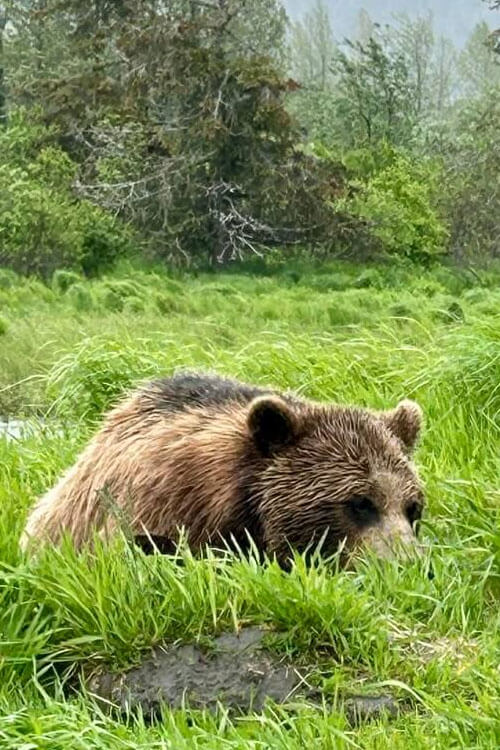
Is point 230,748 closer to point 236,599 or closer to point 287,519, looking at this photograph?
point 236,599

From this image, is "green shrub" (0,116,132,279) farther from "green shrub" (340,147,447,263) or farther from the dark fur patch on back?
the dark fur patch on back

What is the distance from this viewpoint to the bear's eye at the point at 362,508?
13.7 feet

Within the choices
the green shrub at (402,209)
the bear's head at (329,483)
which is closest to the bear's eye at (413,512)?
the bear's head at (329,483)

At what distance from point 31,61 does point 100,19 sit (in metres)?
5.84

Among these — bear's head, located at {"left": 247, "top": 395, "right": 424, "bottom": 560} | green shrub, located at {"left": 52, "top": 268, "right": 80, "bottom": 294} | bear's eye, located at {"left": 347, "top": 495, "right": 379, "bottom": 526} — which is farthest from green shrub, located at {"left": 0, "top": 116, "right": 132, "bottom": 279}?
bear's eye, located at {"left": 347, "top": 495, "right": 379, "bottom": 526}

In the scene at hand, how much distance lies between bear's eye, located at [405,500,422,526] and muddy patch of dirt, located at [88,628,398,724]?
103cm

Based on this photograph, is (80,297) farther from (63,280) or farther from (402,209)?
(402,209)

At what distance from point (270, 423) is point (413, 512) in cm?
59

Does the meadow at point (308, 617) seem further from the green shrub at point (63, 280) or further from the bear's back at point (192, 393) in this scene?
the green shrub at point (63, 280)

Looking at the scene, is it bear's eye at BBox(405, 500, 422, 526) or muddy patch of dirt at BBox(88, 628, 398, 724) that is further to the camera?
bear's eye at BBox(405, 500, 422, 526)

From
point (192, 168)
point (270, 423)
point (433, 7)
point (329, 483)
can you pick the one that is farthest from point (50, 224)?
point (433, 7)

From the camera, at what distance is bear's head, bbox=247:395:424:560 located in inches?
163

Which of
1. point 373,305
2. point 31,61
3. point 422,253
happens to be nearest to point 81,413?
point 373,305

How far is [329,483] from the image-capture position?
4207mm
